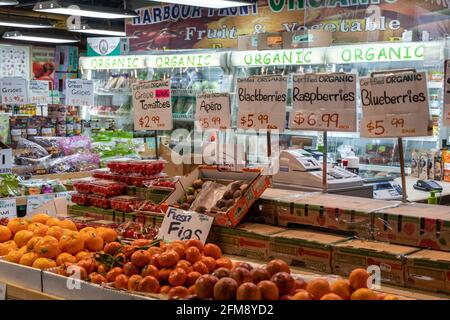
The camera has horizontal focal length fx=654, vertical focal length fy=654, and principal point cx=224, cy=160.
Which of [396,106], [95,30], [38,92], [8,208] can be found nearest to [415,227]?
[396,106]

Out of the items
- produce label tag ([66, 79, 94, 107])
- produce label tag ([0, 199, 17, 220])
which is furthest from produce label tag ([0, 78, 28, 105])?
produce label tag ([0, 199, 17, 220])

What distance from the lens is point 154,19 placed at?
35.2 ft

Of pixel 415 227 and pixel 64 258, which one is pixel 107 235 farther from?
pixel 415 227

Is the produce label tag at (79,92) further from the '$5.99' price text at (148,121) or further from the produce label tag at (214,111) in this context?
the produce label tag at (214,111)

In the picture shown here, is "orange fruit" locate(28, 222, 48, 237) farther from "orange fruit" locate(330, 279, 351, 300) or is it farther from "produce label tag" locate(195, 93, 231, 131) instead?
"orange fruit" locate(330, 279, 351, 300)

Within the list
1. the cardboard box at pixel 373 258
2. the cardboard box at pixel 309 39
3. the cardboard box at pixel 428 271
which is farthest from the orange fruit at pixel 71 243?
the cardboard box at pixel 309 39

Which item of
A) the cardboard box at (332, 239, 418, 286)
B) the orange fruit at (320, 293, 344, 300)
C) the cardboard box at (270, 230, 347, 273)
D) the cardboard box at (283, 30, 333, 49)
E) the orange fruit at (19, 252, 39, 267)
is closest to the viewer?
the orange fruit at (320, 293, 344, 300)

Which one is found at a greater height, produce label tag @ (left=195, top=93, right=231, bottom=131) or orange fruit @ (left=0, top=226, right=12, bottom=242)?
produce label tag @ (left=195, top=93, right=231, bottom=131)

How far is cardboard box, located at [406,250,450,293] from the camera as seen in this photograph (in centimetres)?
302

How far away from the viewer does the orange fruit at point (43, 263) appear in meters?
3.45

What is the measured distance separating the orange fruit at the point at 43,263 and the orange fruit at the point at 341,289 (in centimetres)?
159

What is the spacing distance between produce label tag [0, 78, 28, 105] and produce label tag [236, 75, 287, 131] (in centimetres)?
573
